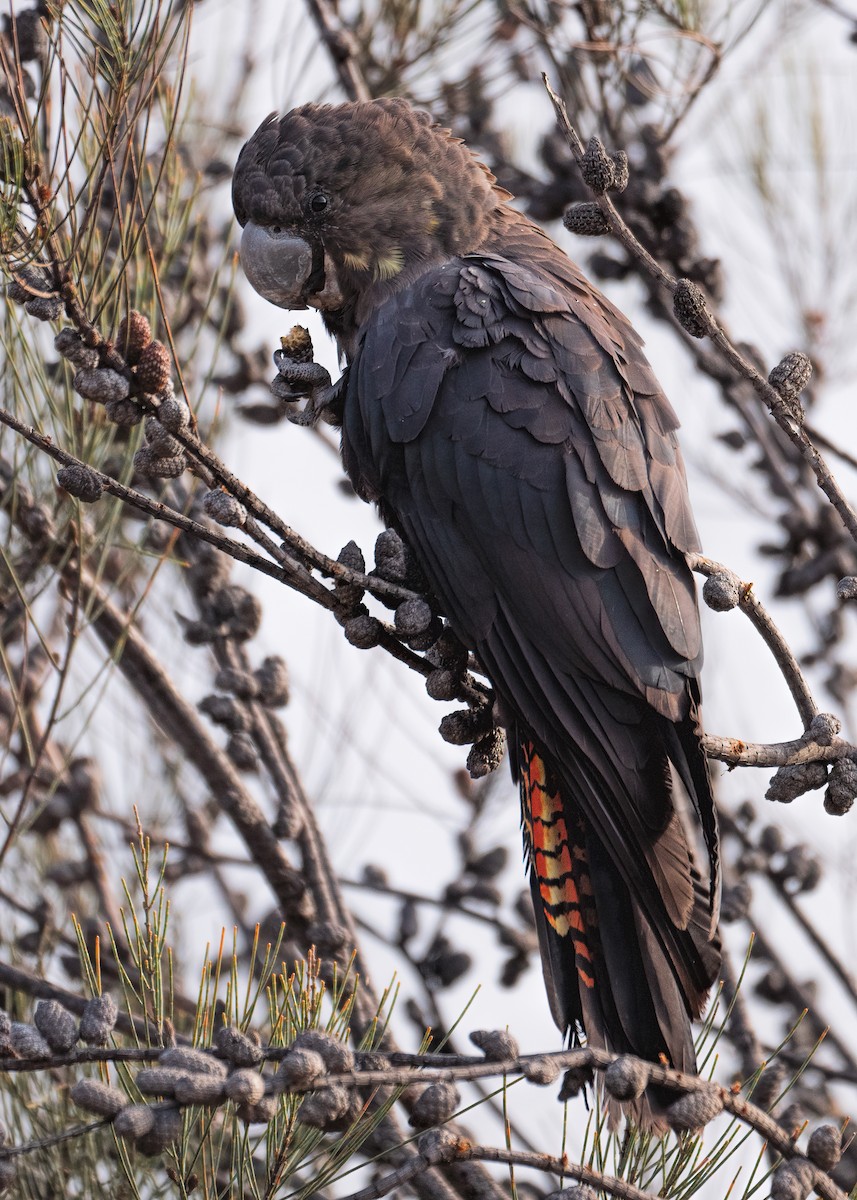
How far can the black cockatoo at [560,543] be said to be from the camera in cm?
219

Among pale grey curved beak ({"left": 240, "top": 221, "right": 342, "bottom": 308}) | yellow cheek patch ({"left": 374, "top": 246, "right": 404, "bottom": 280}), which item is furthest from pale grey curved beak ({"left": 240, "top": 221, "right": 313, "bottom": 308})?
yellow cheek patch ({"left": 374, "top": 246, "right": 404, "bottom": 280})

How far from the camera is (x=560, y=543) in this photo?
2303 millimetres

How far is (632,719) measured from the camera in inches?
88.0

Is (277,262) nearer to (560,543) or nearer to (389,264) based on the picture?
(389,264)

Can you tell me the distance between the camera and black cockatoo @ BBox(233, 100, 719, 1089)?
2.19 metres

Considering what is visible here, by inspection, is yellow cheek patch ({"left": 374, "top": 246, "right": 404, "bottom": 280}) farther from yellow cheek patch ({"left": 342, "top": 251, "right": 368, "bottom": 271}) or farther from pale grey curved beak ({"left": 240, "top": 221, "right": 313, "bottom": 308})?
pale grey curved beak ({"left": 240, "top": 221, "right": 313, "bottom": 308})

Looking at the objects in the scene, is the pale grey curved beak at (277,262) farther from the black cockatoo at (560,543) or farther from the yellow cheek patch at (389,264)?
the yellow cheek patch at (389,264)

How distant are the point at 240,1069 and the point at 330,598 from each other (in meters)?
0.78

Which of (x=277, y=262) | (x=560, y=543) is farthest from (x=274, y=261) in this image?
(x=560, y=543)

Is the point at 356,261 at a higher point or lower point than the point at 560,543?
higher

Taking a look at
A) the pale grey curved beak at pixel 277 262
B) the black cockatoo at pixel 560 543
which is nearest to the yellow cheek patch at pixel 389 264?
the black cockatoo at pixel 560 543

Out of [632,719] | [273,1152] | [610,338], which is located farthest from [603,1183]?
[610,338]

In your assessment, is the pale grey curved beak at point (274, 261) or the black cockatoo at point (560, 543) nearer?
the black cockatoo at point (560, 543)

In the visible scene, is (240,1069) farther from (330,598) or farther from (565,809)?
(565,809)
